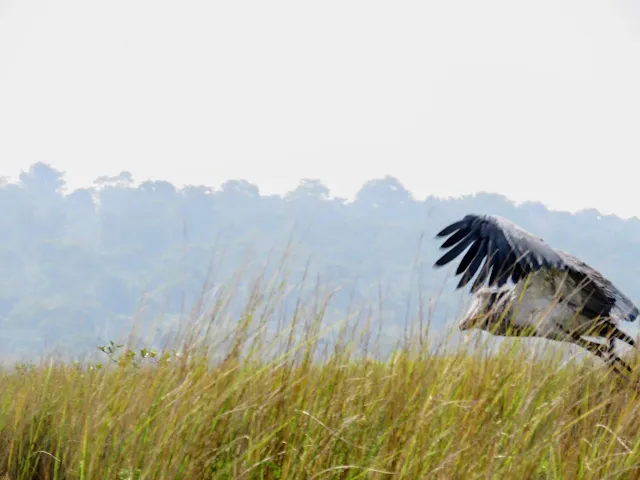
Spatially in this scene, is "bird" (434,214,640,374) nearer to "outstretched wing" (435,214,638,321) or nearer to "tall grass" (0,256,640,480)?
"outstretched wing" (435,214,638,321)

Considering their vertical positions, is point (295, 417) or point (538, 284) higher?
point (538, 284)

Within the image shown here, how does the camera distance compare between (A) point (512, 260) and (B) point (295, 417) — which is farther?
(A) point (512, 260)

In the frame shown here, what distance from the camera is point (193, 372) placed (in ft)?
8.71

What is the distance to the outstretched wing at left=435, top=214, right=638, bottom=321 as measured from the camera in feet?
15.1

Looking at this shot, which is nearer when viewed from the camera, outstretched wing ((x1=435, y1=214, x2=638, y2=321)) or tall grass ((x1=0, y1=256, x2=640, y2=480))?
tall grass ((x1=0, y1=256, x2=640, y2=480))

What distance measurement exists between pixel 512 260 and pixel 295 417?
2659 mm

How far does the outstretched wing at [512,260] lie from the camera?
181 inches

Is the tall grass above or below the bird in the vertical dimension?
below

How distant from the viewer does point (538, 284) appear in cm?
493

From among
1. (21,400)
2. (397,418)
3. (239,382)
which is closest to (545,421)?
(397,418)

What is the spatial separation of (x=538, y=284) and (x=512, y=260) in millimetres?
352

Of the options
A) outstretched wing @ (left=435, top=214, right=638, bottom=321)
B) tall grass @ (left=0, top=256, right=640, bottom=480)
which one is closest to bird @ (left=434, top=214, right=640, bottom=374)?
outstretched wing @ (left=435, top=214, right=638, bottom=321)

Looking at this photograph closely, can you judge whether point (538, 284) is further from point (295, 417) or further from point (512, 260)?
point (295, 417)

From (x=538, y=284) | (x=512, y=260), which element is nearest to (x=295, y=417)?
(x=512, y=260)
